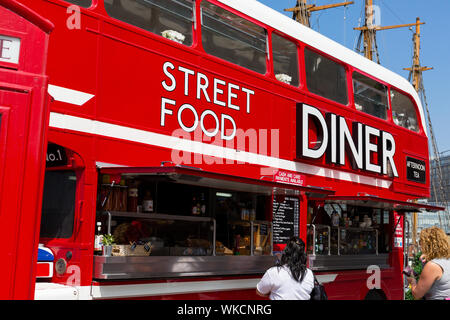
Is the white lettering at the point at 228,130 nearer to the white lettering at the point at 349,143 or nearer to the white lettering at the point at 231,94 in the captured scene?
the white lettering at the point at 231,94

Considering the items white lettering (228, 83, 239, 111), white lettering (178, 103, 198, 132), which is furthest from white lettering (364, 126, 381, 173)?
white lettering (178, 103, 198, 132)

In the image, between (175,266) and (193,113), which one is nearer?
(175,266)

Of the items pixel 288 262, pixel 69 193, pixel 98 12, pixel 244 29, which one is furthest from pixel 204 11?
pixel 288 262

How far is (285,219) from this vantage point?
719cm

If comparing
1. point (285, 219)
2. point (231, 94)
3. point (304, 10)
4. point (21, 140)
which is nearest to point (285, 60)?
point (231, 94)

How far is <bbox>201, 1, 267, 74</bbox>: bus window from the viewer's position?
249 inches

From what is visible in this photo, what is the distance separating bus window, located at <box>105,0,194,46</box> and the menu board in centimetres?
242

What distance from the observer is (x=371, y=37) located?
37.4 m

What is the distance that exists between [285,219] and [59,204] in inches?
124

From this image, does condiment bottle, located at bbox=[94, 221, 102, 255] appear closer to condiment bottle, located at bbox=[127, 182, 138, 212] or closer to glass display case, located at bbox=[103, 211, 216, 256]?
glass display case, located at bbox=[103, 211, 216, 256]

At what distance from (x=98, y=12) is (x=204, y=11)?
1.50 meters

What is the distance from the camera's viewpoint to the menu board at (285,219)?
23.2ft

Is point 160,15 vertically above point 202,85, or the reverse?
point 160,15

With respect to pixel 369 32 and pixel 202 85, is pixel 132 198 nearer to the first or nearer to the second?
pixel 202 85
